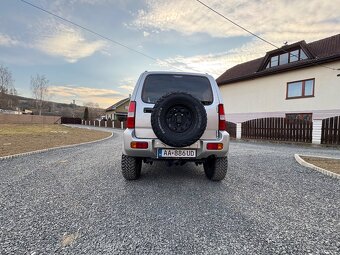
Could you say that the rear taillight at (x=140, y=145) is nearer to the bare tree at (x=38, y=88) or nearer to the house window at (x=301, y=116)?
the house window at (x=301, y=116)

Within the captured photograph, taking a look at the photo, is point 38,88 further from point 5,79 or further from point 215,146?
point 215,146

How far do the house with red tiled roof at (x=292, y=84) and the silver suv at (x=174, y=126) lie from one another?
12170 mm

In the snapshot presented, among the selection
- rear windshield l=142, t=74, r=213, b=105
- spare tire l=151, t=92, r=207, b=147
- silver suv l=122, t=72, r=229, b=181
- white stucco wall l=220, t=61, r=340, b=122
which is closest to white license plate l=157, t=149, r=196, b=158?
silver suv l=122, t=72, r=229, b=181

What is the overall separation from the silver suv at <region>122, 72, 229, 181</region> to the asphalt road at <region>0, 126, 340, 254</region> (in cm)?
67

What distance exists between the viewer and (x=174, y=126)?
3111 millimetres

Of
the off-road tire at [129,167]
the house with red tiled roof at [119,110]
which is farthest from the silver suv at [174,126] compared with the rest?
the house with red tiled roof at [119,110]

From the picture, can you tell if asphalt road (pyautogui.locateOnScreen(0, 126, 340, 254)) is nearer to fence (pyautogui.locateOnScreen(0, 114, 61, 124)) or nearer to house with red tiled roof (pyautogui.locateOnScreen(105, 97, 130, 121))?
fence (pyautogui.locateOnScreen(0, 114, 61, 124))

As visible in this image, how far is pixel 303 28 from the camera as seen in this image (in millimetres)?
12703

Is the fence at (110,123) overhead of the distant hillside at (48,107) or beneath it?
beneath

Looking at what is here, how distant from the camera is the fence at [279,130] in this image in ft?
35.7

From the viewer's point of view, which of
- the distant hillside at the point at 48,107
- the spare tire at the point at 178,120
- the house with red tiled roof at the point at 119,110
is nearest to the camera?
the spare tire at the point at 178,120

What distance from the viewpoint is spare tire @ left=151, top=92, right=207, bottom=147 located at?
9.82ft

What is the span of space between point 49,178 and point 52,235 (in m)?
2.31

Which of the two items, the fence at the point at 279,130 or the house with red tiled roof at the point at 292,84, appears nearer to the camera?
the fence at the point at 279,130
